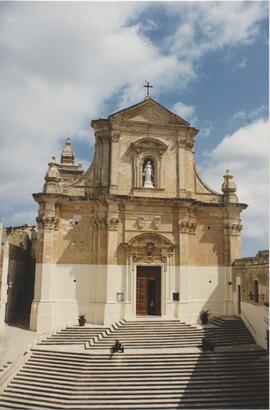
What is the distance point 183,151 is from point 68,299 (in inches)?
501

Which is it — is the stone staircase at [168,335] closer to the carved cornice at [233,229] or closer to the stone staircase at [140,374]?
the stone staircase at [140,374]

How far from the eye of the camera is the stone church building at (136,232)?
24.3 metres

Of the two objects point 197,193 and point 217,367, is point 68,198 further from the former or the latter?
point 217,367

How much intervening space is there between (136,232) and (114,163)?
16.0 feet

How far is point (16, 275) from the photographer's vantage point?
29.0m

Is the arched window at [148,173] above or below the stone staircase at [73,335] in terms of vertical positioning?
above

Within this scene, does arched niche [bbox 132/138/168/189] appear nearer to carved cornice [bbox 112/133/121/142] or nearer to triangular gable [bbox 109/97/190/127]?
carved cornice [bbox 112/133/121/142]

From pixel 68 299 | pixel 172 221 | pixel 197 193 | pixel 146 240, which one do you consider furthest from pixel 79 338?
pixel 197 193

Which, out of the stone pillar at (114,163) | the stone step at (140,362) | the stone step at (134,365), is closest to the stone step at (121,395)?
the stone step at (134,365)

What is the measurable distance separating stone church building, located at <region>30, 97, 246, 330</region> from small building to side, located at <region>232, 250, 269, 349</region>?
87cm

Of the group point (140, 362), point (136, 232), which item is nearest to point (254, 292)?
point (136, 232)

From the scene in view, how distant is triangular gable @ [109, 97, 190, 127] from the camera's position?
26.5 m

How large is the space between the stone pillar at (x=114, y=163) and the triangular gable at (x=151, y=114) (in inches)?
68.9

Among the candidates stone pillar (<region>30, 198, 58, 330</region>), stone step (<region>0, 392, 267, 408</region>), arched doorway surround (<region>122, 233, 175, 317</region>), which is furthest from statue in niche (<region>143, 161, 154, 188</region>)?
stone step (<region>0, 392, 267, 408</region>)
